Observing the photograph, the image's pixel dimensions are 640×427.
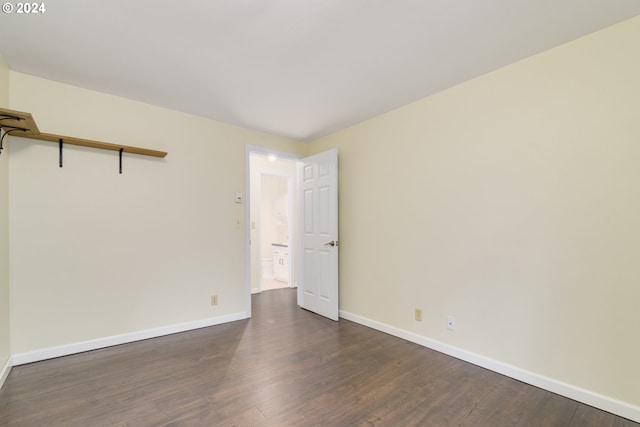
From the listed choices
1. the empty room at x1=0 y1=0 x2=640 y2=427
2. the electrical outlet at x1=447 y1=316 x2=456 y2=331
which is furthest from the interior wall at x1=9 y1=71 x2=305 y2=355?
the electrical outlet at x1=447 y1=316 x2=456 y2=331

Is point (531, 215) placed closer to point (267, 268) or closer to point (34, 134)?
point (34, 134)

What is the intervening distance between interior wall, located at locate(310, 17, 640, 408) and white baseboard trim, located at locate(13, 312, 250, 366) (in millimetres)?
2044

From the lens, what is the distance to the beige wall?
6.90ft

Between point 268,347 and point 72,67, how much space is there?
2.94 meters

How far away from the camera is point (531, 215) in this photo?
83.1 inches

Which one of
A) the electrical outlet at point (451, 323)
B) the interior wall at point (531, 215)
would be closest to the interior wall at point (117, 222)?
the interior wall at point (531, 215)

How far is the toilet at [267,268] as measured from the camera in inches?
239

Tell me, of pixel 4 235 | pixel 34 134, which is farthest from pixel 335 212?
pixel 4 235

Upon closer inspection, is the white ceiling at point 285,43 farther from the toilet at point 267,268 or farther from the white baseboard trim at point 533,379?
the toilet at point 267,268

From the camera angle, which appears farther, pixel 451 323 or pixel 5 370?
pixel 451 323

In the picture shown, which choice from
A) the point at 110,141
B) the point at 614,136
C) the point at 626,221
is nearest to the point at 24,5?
the point at 110,141

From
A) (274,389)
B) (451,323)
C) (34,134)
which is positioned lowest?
(274,389)

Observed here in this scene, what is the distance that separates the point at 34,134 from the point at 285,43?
2170mm

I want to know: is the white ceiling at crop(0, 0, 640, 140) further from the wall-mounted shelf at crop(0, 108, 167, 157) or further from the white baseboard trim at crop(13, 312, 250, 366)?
the white baseboard trim at crop(13, 312, 250, 366)
